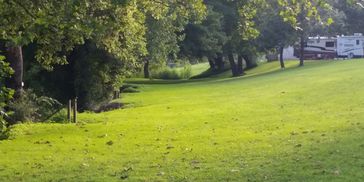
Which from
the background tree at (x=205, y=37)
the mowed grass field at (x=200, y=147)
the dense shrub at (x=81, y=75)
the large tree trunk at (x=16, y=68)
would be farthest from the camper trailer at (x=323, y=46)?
the large tree trunk at (x=16, y=68)

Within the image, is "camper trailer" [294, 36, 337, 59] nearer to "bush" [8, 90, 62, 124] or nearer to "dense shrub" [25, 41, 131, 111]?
"dense shrub" [25, 41, 131, 111]

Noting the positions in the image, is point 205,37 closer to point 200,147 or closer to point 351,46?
point 351,46

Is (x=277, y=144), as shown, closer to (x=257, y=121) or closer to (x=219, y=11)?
(x=257, y=121)

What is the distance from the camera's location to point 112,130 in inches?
746

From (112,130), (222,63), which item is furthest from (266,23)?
(112,130)

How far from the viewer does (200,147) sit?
14086 mm

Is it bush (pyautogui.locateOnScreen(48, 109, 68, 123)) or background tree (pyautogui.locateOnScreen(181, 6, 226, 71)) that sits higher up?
background tree (pyautogui.locateOnScreen(181, 6, 226, 71))

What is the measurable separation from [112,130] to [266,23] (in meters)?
47.2

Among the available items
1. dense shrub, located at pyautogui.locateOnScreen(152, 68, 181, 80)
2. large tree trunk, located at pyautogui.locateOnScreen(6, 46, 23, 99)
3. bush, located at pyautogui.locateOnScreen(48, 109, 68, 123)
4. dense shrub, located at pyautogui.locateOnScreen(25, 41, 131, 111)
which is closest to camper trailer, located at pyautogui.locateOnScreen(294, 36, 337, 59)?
dense shrub, located at pyautogui.locateOnScreen(152, 68, 181, 80)

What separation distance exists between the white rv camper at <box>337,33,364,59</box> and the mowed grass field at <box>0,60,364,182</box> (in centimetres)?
5137

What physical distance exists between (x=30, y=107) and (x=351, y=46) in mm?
60222

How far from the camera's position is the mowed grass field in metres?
10.7

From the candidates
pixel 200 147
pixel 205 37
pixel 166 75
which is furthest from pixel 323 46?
pixel 200 147

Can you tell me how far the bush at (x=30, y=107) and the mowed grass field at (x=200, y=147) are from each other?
3.71 feet
